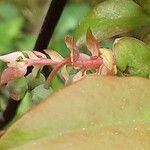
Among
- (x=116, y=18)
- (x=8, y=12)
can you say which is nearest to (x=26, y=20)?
(x=8, y=12)

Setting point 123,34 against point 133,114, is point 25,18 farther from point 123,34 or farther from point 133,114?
point 133,114

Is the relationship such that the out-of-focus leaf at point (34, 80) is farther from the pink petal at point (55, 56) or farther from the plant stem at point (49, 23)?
the plant stem at point (49, 23)

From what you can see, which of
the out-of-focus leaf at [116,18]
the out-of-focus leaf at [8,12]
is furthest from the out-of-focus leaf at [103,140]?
the out-of-focus leaf at [8,12]

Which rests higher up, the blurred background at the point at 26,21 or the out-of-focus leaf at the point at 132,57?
the out-of-focus leaf at the point at 132,57

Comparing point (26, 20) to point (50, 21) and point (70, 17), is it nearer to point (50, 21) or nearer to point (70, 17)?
point (70, 17)

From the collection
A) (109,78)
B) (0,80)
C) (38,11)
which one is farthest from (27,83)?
(38,11)

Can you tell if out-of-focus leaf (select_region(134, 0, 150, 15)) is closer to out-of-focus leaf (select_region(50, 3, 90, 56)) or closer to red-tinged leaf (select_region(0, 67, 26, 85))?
red-tinged leaf (select_region(0, 67, 26, 85))
